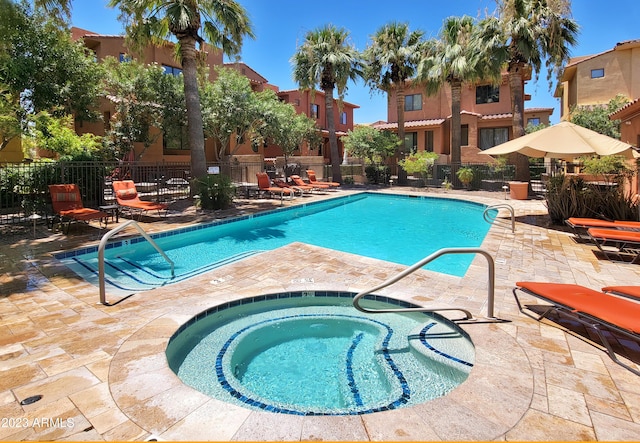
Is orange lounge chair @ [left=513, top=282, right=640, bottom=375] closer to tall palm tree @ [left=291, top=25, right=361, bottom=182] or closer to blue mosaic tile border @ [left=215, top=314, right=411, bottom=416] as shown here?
blue mosaic tile border @ [left=215, top=314, right=411, bottom=416]

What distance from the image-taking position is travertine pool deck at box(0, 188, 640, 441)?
2568mm

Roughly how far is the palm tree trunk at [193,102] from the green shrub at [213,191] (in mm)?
518

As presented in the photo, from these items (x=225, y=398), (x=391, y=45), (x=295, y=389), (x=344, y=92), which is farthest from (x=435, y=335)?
(x=391, y=45)

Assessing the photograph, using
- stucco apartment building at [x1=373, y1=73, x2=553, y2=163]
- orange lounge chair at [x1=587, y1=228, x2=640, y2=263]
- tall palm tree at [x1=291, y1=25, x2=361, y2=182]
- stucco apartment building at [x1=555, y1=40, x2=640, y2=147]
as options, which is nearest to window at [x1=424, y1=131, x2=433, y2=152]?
stucco apartment building at [x1=373, y1=73, x2=553, y2=163]

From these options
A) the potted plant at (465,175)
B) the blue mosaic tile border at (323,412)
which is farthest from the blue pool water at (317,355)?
the potted plant at (465,175)

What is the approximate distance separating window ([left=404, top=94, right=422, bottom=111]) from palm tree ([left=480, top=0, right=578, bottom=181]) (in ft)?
44.6

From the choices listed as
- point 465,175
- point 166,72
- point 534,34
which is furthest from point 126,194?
point 534,34

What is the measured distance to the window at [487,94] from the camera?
93.9 ft

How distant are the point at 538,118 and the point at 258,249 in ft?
124

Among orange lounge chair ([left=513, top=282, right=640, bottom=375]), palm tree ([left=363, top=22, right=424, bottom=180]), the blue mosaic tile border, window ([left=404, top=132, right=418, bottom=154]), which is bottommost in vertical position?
the blue mosaic tile border

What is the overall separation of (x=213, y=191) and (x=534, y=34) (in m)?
15.6

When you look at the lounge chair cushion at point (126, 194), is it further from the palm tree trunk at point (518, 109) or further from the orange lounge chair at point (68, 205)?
the palm tree trunk at point (518, 109)

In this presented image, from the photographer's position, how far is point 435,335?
445 cm

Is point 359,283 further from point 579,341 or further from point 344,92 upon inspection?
point 344,92
